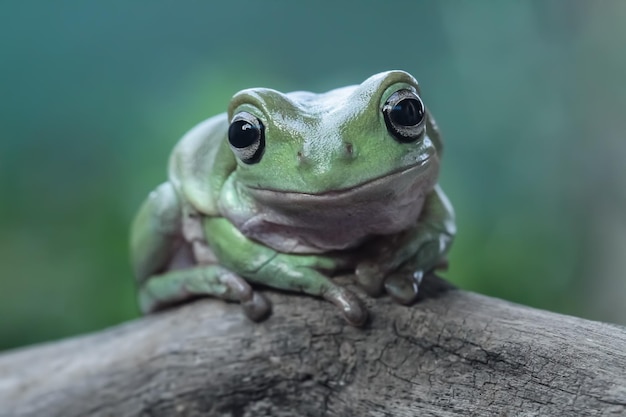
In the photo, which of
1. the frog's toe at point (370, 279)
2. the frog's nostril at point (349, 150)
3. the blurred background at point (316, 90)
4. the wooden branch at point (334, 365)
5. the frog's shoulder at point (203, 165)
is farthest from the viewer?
the blurred background at point (316, 90)

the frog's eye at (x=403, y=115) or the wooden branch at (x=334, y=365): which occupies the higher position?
the frog's eye at (x=403, y=115)

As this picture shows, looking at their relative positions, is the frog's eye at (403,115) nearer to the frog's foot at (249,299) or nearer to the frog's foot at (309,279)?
the frog's foot at (309,279)

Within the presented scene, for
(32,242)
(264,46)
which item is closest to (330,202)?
(264,46)

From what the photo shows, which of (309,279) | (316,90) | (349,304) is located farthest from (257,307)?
(316,90)

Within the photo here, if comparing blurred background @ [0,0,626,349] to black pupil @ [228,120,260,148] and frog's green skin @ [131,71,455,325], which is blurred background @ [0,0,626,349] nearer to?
frog's green skin @ [131,71,455,325]

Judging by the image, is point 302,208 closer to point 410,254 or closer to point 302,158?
point 302,158

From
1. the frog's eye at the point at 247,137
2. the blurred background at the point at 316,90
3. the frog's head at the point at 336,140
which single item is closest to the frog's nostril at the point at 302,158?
the frog's head at the point at 336,140

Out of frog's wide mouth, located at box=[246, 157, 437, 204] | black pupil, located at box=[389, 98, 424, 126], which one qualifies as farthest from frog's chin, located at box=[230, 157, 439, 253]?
black pupil, located at box=[389, 98, 424, 126]
